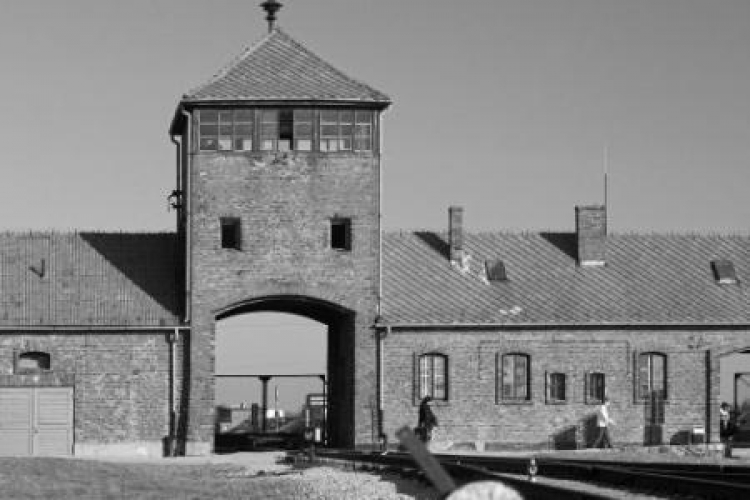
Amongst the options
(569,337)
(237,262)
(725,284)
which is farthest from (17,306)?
(725,284)

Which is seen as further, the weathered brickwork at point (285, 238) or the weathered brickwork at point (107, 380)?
the weathered brickwork at point (285, 238)

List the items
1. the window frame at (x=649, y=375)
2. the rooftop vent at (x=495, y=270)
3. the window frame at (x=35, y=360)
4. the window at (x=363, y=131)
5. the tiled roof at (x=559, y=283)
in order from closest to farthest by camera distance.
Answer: the window frame at (x=35, y=360) → the window at (x=363, y=131) → the tiled roof at (x=559, y=283) → the window frame at (x=649, y=375) → the rooftop vent at (x=495, y=270)

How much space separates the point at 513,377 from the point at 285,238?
719 centimetres

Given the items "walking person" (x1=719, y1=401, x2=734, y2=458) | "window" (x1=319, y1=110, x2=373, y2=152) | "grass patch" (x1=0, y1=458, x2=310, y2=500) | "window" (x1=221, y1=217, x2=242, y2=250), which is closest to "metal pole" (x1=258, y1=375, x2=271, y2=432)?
"window" (x1=221, y1=217, x2=242, y2=250)

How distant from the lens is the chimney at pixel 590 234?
4975 centimetres

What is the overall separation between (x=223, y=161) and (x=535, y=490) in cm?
2704

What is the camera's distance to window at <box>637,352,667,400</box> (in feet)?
155

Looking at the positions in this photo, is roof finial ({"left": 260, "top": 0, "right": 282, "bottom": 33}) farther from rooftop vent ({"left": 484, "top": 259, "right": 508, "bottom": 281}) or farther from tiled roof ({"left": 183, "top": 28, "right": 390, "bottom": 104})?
rooftop vent ({"left": 484, "top": 259, "right": 508, "bottom": 281})

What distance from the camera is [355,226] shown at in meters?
45.7

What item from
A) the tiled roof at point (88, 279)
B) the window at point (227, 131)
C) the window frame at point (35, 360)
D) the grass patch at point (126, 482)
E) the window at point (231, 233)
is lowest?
the grass patch at point (126, 482)

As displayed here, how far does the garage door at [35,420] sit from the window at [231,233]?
5.58 metres

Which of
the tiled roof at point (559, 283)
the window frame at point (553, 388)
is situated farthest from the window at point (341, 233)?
the window frame at point (553, 388)

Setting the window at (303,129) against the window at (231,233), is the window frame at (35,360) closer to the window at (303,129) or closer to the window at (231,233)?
the window at (231,233)

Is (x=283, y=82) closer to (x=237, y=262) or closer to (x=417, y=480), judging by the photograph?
(x=237, y=262)
